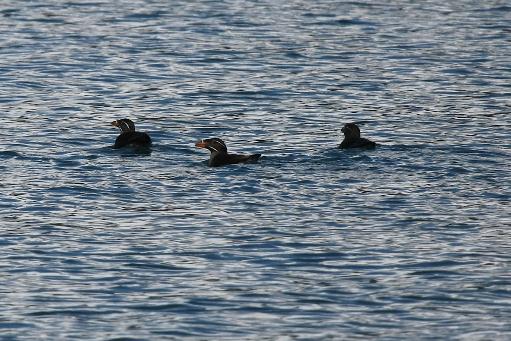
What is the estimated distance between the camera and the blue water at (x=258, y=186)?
15367 millimetres

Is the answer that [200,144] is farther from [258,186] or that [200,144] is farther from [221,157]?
[258,186]

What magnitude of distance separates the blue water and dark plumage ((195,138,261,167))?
1.07ft

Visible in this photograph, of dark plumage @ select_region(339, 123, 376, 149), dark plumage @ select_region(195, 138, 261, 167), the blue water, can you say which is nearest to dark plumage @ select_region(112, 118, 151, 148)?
the blue water

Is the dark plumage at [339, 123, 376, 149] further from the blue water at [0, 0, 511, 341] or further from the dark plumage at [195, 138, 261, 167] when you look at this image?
the dark plumage at [195, 138, 261, 167]

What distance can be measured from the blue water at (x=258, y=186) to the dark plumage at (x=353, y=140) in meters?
0.16

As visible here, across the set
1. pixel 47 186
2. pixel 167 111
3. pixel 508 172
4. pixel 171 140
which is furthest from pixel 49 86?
pixel 508 172

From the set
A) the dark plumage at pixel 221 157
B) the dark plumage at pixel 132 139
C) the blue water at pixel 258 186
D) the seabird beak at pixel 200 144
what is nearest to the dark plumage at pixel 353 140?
the blue water at pixel 258 186

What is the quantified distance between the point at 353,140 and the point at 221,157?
2.36 meters

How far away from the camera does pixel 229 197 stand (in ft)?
66.5

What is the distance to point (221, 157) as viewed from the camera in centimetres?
2220

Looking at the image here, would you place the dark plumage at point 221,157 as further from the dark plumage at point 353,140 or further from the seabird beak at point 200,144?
the dark plumage at point 353,140

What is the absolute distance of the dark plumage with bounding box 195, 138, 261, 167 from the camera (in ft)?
72.7

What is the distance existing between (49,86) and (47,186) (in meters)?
10.0

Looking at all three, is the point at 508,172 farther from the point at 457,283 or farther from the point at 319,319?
the point at 319,319
